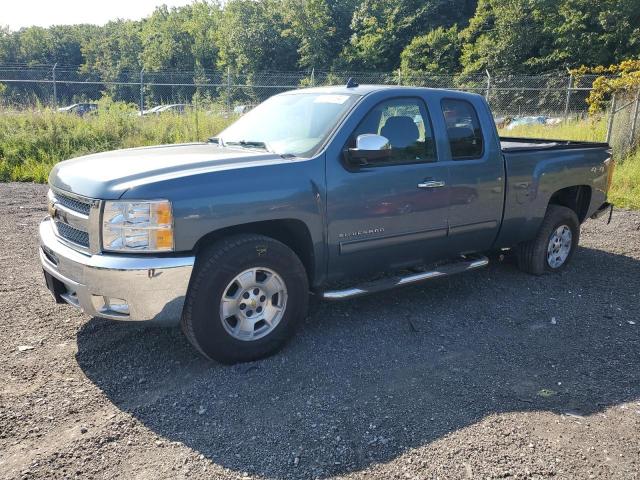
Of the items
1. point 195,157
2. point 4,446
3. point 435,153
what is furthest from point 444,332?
point 4,446

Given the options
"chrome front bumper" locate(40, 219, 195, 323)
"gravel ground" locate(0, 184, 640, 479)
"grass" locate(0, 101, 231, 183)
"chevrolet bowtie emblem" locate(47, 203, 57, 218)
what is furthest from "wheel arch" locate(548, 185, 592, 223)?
"grass" locate(0, 101, 231, 183)

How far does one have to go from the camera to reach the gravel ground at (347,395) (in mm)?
2807

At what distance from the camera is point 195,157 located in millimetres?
4016

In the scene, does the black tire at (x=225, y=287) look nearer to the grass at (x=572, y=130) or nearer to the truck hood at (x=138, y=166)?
the truck hood at (x=138, y=166)

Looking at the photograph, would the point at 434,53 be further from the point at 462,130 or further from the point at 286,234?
the point at 286,234

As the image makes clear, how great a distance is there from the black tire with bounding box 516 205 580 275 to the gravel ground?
70 centimetres

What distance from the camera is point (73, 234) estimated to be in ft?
12.1

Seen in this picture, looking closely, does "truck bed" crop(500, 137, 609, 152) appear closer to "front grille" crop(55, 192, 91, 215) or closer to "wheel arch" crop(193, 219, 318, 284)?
"wheel arch" crop(193, 219, 318, 284)

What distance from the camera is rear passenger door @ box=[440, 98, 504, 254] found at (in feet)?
15.7

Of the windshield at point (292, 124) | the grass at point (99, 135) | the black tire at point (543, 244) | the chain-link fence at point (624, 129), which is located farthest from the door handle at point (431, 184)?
the chain-link fence at point (624, 129)

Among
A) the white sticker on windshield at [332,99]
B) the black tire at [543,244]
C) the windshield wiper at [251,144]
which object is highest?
the white sticker on windshield at [332,99]

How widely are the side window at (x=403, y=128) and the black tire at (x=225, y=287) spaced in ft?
3.82

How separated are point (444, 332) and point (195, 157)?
7.91ft

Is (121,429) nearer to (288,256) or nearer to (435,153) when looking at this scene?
(288,256)
